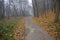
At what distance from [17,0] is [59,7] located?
5023 cm

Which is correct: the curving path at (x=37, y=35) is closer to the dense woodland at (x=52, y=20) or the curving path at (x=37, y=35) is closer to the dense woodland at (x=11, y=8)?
the dense woodland at (x=52, y=20)

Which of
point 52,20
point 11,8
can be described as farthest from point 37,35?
point 11,8

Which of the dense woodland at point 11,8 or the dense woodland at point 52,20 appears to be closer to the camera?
the dense woodland at point 52,20

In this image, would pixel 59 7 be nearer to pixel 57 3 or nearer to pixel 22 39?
pixel 57 3

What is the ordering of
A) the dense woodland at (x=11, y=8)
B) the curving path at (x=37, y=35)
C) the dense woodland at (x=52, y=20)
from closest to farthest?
the curving path at (x=37, y=35)
the dense woodland at (x=52, y=20)
the dense woodland at (x=11, y=8)

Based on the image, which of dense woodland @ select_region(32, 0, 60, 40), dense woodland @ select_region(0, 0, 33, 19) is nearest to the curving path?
dense woodland @ select_region(32, 0, 60, 40)

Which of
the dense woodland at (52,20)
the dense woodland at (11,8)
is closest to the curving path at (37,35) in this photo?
the dense woodland at (52,20)

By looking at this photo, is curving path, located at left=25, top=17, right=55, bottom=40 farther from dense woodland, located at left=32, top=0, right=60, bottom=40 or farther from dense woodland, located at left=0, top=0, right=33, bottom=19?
dense woodland, located at left=0, top=0, right=33, bottom=19

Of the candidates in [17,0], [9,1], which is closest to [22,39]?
[9,1]

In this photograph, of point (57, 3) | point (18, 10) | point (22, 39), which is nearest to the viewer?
point (22, 39)

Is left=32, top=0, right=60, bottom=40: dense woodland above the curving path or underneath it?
above

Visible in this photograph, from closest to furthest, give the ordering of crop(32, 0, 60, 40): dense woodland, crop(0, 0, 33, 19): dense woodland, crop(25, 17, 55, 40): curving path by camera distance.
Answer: crop(25, 17, 55, 40): curving path, crop(32, 0, 60, 40): dense woodland, crop(0, 0, 33, 19): dense woodland

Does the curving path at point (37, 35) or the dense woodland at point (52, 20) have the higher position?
the dense woodland at point (52, 20)

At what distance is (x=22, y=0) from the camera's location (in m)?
67.6
